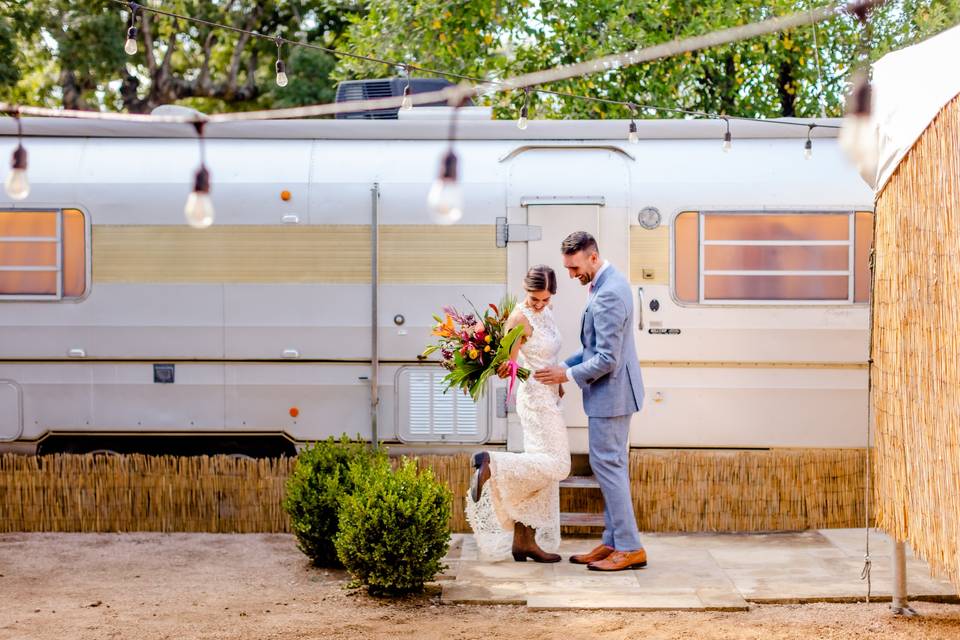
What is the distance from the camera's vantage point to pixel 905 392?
5371mm

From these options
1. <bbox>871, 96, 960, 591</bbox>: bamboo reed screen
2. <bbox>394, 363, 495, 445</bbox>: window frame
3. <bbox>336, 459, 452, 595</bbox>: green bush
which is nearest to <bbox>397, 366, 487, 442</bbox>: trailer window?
<bbox>394, 363, 495, 445</bbox>: window frame

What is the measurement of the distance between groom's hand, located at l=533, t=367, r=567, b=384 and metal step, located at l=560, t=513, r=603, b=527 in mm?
1255

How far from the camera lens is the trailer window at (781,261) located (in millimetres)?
7547

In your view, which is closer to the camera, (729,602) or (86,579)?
(729,602)

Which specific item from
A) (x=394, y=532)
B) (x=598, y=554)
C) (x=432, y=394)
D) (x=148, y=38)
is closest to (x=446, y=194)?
(x=394, y=532)

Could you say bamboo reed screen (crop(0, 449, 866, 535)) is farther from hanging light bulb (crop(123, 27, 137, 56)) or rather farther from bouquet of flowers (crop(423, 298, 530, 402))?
hanging light bulb (crop(123, 27, 137, 56))

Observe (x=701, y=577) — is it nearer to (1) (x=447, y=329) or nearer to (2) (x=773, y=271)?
(1) (x=447, y=329)

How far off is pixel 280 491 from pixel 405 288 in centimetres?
165

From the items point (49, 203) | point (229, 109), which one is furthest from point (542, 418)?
point (229, 109)

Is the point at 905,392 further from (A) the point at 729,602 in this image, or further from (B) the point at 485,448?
(B) the point at 485,448

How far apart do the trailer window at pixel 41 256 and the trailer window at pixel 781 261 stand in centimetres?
411

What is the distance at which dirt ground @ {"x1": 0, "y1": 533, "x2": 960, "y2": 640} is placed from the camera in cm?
554

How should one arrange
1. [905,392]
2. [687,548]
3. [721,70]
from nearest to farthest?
[905,392]
[687,548]
[721,70]

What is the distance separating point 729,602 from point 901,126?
2.57 meters
